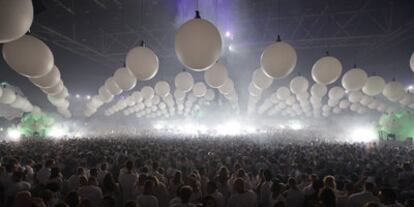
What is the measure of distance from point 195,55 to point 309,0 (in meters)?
10.7

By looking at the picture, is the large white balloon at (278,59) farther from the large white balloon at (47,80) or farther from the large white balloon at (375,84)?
the large white balloon at (375,84)

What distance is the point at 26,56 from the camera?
4.86 m

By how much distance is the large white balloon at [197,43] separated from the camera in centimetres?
491

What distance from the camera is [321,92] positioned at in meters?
12.4

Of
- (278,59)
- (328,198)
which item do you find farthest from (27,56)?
(328,198)

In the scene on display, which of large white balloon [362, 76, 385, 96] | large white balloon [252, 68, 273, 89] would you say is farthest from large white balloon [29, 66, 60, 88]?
large white balloon [362, 76, 385, 96]

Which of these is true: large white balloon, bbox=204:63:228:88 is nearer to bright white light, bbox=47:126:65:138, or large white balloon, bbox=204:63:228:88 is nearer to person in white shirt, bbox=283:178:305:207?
person in white shirt, bbox=283:178:305:207

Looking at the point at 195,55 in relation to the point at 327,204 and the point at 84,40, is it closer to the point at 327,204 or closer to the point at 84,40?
the point at 327,204

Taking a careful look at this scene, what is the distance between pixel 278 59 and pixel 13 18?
4.51 metres

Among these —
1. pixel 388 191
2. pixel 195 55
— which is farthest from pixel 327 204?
pixel 195 55

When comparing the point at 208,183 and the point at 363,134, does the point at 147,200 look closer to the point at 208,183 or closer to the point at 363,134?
the point at 208,183

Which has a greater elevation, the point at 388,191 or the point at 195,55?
the point at 195,55

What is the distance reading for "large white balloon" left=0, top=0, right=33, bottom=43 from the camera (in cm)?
342

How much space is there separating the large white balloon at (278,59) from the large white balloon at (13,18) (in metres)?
4.25
